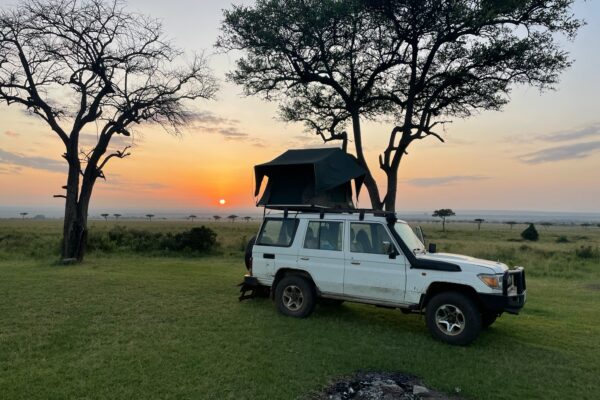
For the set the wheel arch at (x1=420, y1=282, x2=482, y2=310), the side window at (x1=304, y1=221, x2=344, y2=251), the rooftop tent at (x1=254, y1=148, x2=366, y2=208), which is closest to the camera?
the wheel arch at (x1=420, y1=282, x2=482, y2=310)

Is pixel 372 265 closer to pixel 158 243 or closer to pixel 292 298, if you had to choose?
pixel 292 298

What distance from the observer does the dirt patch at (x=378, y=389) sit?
5.03 metres

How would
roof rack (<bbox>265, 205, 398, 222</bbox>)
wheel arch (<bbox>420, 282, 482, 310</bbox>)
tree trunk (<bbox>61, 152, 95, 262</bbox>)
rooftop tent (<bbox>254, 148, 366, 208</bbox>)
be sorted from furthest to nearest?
1. tree trunk (<bbox>61, 152, 95, 262</bbox>)
2. rooftop tent (<bbox>254, 148, 366, 208</bbox>)
3. roof rack (<bbox>265, 205, 398, 222</bbox>)
4. wheel arch (<bbox>420, 282, 482, 310</bbox>)

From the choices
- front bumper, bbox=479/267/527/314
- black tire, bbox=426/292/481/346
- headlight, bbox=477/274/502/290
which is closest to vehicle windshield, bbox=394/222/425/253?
black tire, bbox=426/292/481/346

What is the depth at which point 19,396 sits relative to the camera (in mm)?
4797

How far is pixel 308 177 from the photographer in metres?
10.3

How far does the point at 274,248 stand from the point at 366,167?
7.64m

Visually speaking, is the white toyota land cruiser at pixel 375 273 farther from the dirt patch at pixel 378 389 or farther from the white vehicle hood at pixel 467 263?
the dirt patch at pixel 378 389

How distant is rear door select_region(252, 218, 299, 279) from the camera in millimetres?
8883

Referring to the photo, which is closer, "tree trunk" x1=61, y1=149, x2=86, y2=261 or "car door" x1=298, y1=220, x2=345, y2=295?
"car door" x1=298, y1=220, x2=345, y2=295

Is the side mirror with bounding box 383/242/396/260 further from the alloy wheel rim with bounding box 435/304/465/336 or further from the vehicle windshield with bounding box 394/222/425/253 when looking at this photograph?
the alloy wheel rim with bounding box 435/304/465/336

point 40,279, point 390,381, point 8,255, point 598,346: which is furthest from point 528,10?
point 8,255

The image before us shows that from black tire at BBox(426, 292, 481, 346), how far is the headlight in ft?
1.36

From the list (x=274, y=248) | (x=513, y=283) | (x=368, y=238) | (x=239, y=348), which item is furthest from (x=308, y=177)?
(x=513, y=283)
